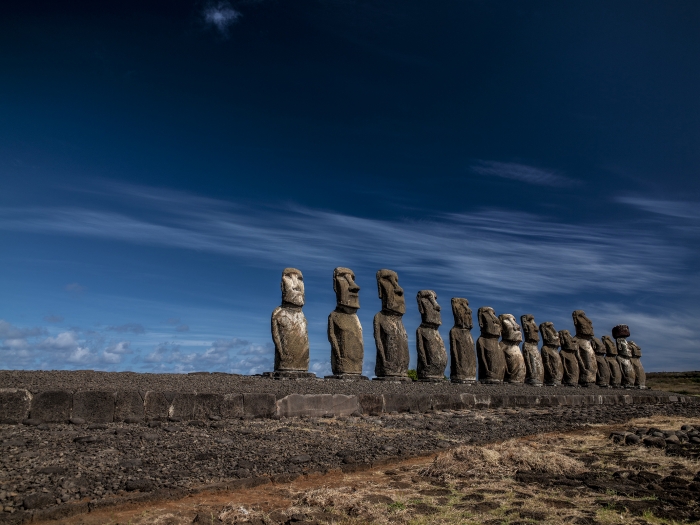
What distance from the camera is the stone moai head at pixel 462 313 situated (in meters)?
17.2

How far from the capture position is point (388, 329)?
45.6 ft

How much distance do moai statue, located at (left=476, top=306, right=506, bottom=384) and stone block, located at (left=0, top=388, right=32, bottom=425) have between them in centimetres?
1453

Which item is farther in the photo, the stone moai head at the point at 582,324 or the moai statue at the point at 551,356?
the stone moai head at the point at 582,324

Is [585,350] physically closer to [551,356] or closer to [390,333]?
[551,356]

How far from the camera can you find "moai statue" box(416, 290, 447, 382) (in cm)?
1503

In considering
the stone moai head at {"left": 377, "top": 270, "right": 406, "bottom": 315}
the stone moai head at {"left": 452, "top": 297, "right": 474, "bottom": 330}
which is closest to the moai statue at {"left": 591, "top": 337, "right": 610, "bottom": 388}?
the stone moai head at {"left": 452, "top": 297, "right": 474, "bottom": 330}

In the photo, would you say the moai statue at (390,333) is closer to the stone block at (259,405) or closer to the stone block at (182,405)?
the stone block at (259,405)

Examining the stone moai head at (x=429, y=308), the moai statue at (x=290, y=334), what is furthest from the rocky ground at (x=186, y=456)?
the stone moai head at (x=429, y=308)

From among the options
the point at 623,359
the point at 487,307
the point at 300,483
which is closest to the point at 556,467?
the point at 300,483

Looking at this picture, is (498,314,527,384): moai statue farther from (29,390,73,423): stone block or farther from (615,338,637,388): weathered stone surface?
(29,390,73,423): stone block

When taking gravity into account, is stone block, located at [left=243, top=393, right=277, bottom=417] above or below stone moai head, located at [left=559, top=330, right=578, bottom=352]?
below

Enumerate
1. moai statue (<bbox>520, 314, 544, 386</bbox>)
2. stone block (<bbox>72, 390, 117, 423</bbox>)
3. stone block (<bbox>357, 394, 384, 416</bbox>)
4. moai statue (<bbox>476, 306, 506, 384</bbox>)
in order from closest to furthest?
stone block (<bbox>72, 390, 117, 423</bbox>), stone block (<bbox>357, 394, 384, 416</bbox>), moai statue (<bbox>476, 306, 506, 384</bbox>), moai statue (<bbox>520, 314, 544, 386</bbox>)

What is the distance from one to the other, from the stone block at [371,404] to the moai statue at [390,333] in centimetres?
446

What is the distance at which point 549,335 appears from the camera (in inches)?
900
